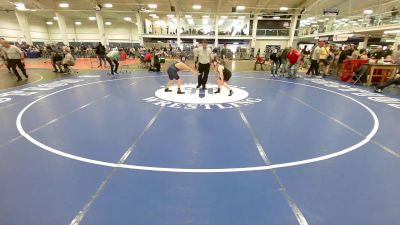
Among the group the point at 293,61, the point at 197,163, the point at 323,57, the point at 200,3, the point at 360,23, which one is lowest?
the point at 197,163

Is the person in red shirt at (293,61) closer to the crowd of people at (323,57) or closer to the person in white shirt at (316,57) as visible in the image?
the crowd of people at (323,57)

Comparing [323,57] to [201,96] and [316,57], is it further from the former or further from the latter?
[201,96]

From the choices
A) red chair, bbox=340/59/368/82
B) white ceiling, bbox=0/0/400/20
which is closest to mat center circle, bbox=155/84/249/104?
red chair, bbox=340/59/368/82

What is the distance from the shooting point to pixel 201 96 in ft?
23.8

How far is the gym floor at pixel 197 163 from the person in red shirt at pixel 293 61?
16.0ft

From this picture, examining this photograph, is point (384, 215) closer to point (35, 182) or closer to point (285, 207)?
point (285, 207)

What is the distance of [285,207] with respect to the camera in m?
2.47

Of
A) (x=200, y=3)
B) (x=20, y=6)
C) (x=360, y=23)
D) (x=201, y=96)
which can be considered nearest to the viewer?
(x=201, y=96)

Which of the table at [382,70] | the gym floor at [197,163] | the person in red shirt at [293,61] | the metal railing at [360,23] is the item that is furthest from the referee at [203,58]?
the metal railing at [360,23]

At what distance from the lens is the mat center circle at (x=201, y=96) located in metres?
6.75

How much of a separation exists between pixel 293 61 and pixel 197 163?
9.30 metres

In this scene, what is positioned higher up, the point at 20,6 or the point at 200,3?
the point at 200,3

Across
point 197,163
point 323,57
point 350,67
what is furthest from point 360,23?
point 197,163

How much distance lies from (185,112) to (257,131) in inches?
74.5
